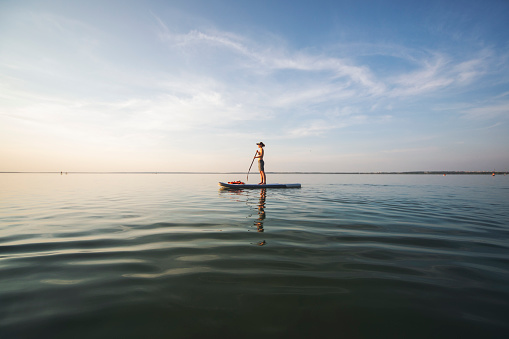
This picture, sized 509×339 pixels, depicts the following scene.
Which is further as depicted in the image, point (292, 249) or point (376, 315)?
point (292, 249)

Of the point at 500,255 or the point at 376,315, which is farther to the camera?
the point at 500,255

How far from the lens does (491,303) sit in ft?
7.97

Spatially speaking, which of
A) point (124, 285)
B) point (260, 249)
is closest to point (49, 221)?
point (124, 285)

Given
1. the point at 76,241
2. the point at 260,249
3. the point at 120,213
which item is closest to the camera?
the point at 260,249

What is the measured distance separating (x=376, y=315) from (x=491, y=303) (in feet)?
4.52

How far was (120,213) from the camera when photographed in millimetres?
7785

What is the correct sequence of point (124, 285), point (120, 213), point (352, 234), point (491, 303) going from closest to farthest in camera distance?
point (491, 303) → point (124, 285) → point (352, 234) → point (120, 213)

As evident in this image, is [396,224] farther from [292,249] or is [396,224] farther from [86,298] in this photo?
[86,298]

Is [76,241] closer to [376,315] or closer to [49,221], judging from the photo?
[49,221]

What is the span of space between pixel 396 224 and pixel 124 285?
6.45 m

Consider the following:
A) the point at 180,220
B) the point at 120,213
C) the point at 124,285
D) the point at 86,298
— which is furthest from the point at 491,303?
the point at 120,213

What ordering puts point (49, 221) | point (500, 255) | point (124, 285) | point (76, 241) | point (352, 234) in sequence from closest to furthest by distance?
point (124, 285), point (500, 255), point (76, 241), point (352, 234), point (49, 221)

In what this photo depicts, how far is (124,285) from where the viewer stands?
282 centimetres

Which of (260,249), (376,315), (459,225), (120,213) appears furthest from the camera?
(120,213)
